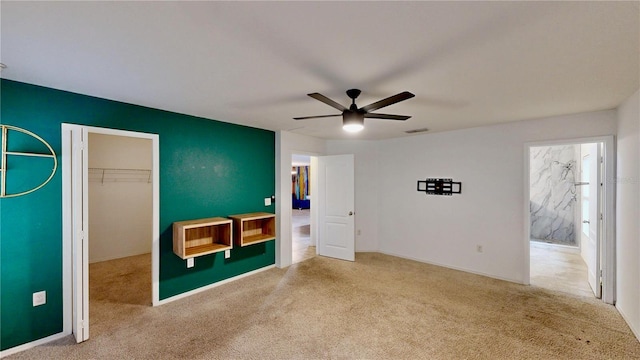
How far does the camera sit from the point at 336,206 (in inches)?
205

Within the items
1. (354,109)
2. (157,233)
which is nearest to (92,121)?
(157,233)

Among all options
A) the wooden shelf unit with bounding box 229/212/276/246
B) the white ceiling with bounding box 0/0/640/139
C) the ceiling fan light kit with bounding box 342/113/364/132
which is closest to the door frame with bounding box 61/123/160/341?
the white ceiling with bounding box 0/0/640/139

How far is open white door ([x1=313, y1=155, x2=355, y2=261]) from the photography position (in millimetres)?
5047

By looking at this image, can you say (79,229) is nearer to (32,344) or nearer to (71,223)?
(71,223)

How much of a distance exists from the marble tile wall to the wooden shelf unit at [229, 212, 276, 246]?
639 cm

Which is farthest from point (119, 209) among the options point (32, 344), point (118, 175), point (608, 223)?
point (608, 223)

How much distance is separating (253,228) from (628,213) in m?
4.68

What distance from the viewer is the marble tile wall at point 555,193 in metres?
5.95

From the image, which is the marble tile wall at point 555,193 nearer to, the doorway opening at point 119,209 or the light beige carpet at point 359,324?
the light beige carpet at point 359,324

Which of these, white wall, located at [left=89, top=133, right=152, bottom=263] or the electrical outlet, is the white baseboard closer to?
the electrical outlet

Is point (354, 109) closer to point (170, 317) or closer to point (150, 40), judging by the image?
point (150, 40)

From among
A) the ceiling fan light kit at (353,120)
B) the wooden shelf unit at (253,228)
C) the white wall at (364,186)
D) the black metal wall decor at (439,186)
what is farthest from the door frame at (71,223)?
the black metal wall decor at (439,186)

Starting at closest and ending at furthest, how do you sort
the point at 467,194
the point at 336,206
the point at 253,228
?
the point at 253,228 → the point at 467,194 → the point at 336,206

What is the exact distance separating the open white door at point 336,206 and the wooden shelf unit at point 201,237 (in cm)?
217
